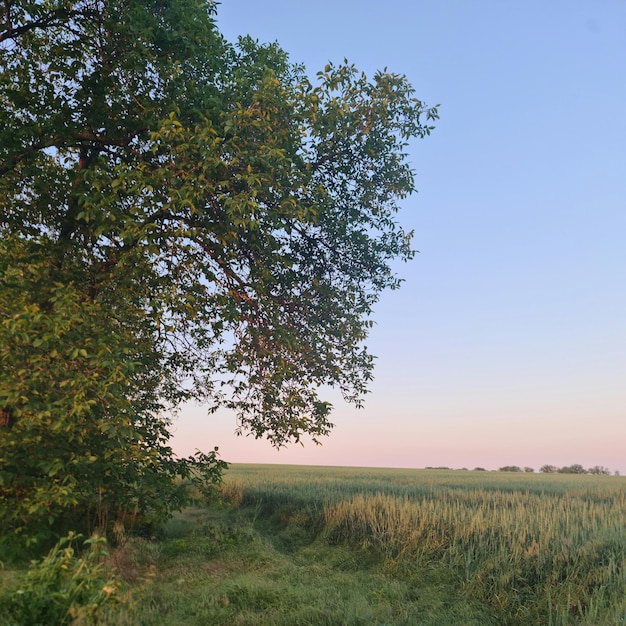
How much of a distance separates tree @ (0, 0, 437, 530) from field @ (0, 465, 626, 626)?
2081 millimetres

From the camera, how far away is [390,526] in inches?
500

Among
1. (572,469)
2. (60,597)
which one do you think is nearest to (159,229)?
(60,597)

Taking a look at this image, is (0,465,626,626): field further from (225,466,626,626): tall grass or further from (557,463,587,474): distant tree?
(557,463,587,474): distant tree

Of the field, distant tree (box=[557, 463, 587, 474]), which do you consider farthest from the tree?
distant tree (box=[557, 463, 587, 474])

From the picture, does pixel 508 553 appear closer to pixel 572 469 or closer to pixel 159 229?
pixel 159 229

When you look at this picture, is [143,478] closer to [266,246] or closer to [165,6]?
[266,246]

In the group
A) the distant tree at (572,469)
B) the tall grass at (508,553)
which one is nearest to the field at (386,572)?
the tall grass at (508,553)

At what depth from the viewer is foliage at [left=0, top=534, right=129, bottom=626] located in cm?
682

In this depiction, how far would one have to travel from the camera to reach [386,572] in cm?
1109

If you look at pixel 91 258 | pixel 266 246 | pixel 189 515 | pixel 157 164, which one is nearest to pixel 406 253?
pixel 266 246

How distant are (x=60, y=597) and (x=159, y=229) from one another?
267 inches

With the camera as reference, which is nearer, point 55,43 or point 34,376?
point 34,376

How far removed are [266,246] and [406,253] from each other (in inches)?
161

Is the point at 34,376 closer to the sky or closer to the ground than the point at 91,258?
closer to the ground
